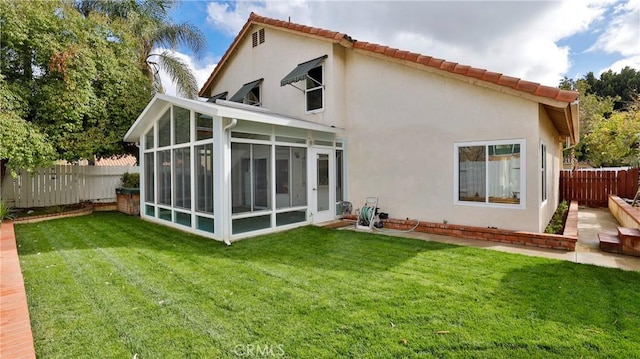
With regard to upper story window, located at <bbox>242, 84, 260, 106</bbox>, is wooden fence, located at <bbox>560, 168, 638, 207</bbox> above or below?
below

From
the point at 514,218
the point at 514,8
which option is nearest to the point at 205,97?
the point at 514,8

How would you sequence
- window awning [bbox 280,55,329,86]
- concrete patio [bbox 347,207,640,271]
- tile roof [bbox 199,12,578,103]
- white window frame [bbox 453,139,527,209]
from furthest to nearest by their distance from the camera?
window awning [bbox 280,55,329,86]
white window frame [bbox 453,139,527,209]
tile roof [bbox 199,12,578,103]
concrete patio [bbox 347,207,640,271]

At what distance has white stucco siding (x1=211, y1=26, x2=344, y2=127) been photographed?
12.8 metres

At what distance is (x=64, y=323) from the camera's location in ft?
14.5

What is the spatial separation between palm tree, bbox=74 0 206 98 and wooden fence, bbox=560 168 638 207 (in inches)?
905

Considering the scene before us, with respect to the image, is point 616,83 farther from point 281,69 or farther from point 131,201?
point 131,201

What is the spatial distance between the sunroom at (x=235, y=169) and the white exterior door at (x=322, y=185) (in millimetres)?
38

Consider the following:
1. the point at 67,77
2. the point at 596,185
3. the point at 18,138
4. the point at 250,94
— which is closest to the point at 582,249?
the point at 596,185

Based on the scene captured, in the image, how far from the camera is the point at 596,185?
696 inches

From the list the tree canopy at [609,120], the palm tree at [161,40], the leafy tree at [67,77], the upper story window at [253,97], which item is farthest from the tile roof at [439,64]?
the leafy tree at [67,77]

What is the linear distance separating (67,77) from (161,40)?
7659 mm

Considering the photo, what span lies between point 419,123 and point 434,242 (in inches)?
163

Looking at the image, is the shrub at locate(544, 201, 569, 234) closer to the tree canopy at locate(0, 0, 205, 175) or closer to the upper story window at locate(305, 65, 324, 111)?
the upper story window at locate(305, 65, 324, 111)

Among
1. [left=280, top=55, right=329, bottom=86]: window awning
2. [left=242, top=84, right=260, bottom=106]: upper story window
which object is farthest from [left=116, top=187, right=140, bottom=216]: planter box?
[left=280, top=55, right=329, bottom=86]: window awning
